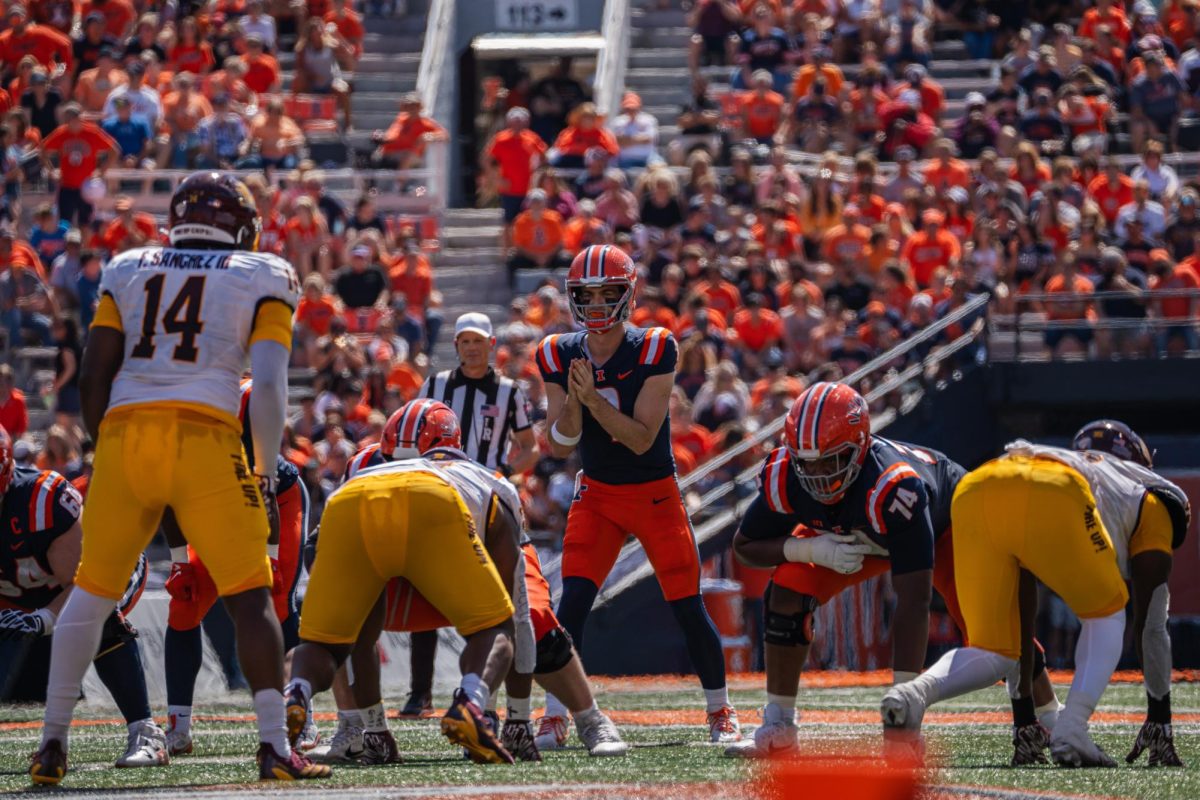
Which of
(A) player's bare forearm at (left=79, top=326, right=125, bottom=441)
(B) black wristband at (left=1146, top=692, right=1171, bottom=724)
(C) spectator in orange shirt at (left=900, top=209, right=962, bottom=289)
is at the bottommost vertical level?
(B) black wristband at (left=1146, top=692, right=1171, bottom=724)

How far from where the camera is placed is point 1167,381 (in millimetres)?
16547

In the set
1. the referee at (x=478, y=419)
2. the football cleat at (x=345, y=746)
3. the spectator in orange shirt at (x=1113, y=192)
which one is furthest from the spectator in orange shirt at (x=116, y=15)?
the football cleat at (x=345, y=746)

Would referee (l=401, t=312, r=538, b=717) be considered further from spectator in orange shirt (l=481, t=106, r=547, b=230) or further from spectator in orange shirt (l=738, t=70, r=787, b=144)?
spectator in orange shirt (l=738, t=70, r=787, b=144)

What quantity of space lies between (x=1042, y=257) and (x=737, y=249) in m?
2.58

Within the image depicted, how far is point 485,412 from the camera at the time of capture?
11070 mm

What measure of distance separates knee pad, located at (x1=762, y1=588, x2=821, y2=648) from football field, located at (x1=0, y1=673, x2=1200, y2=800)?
1.28 feet

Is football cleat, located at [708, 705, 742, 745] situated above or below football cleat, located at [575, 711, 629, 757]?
below

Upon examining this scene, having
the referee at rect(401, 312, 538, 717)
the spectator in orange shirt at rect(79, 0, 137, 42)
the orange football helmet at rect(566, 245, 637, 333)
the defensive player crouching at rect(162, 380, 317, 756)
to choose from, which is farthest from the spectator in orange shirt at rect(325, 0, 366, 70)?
the orange football helmet at rect(566, 245, 637, 333)

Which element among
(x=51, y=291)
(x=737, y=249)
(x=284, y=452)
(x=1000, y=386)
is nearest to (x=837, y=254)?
(x=737, y=249)

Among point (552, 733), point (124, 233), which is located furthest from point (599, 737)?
point (124, 233)

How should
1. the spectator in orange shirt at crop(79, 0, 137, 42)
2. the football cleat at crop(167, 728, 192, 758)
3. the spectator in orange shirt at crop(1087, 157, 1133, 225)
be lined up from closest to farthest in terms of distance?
the football cleat at crop(167, 728, 192, 758), the spectator in orange shirt at crop(1087, 157, 1133, 225), the spectator in orange shirt at crop(79, 0, 137, 42)

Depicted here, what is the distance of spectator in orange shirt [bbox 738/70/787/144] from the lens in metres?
20.8

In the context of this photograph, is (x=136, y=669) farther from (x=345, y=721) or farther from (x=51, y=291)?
(x=51, y=291)

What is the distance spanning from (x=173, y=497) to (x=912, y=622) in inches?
103
